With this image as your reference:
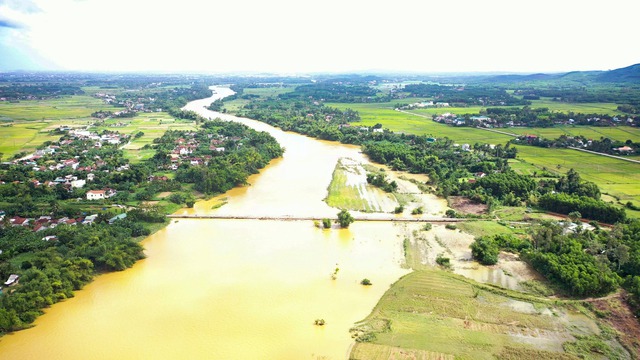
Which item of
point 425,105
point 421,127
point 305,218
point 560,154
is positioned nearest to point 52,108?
point 421,127

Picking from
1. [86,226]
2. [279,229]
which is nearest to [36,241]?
[86,226]

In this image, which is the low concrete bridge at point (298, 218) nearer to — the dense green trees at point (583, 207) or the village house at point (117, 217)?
the village house at point (117, 217)

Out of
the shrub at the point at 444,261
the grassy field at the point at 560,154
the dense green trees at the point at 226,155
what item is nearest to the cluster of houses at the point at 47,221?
the dense green trees at the point at 226,155

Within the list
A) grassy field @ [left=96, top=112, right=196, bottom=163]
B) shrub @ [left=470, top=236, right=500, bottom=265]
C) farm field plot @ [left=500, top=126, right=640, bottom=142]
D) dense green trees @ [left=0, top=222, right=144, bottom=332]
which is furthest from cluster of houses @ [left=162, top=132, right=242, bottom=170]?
farm field plot @ [left=500, top=126, right=640, bottom=142]

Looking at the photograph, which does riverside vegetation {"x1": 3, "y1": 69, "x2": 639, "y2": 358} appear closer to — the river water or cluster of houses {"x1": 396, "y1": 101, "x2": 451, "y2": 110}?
the river water

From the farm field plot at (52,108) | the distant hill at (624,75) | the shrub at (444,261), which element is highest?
the distant hill at (624,75)

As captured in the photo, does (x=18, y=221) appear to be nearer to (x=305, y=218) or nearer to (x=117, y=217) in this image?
(x=117, y=217)
